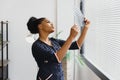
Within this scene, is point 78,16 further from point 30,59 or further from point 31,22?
point 30,59

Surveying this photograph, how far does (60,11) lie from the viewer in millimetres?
3674

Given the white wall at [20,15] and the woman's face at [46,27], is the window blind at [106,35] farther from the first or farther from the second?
the white wall at [20,15]

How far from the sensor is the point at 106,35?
2.30m

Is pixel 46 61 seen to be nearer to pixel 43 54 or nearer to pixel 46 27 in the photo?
pixel 43 54

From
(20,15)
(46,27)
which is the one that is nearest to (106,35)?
(46,27)

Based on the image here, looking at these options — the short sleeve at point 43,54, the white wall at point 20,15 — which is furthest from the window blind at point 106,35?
the white wall at point 20,15

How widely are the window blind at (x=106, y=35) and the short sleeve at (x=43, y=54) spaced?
2.15 feet

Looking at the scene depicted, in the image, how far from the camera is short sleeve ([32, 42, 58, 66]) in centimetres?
160

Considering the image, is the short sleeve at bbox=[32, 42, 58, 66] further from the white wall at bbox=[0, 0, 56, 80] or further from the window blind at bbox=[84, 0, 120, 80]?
→ the white wall at bbox=[0, 0, 56, 80]

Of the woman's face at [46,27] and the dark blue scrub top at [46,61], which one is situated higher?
the woman's face at [46,27]

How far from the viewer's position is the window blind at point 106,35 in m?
1.98

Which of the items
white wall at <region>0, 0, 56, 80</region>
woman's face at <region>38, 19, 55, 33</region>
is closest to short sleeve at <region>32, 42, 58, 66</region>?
woman's face at <region>38, 19, 55, 33</region>

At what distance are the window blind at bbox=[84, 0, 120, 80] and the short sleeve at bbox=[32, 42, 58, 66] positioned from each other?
66 centimetres

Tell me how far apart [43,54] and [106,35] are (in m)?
0.92
